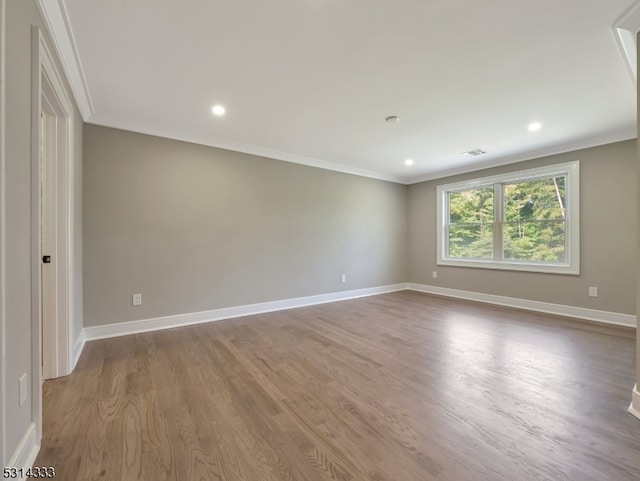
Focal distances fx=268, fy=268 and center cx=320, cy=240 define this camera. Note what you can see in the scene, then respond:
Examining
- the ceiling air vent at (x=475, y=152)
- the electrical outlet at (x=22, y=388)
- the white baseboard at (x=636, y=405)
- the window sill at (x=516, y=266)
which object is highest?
the ceiling air vent at (x=475, y=152)

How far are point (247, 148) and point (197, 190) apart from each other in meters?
0.96

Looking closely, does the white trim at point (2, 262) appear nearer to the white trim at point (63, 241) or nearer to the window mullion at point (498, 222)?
the white trim at point (63, 241)

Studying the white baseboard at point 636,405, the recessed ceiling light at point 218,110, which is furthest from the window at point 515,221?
the recessed ceiling light at point 218,110

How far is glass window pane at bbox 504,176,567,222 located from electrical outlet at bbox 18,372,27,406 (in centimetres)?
585

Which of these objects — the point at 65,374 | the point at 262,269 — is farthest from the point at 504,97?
the point at 65,374

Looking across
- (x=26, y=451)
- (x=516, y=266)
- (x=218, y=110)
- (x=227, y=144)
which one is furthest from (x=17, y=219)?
(x=516, y=266)

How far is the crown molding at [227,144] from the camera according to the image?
3.05 meters

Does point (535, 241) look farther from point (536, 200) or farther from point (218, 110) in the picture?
point (218, 110)

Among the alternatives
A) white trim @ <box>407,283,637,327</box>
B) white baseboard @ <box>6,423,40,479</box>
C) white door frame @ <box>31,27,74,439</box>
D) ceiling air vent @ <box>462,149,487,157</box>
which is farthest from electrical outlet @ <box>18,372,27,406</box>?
white trim @ <box>407,283,637,327</box>

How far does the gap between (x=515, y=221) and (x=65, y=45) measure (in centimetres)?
586

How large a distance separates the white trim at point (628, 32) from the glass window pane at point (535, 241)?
105 inches

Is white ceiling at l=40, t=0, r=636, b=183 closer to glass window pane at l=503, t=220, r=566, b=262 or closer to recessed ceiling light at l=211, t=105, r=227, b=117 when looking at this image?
recessed ceiling light at l=211, t=105, r=227, b=117

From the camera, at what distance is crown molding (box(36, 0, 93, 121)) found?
1.56 meters

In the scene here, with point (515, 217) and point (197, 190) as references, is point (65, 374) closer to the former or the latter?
point (197, 190)
